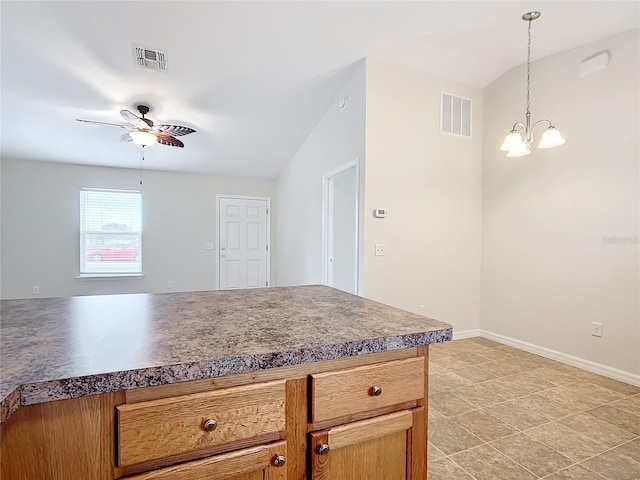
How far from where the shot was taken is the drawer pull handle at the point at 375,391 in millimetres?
917

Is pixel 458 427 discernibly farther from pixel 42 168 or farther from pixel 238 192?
pixel 42 168

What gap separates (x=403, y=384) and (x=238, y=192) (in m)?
5.91

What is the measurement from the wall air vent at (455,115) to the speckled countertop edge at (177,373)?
346cm

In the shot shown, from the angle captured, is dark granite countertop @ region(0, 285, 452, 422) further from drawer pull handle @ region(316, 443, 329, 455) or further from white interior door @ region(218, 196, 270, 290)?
white interior door @ region(218, 196, 270, 290)

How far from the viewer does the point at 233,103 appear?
3910 mm

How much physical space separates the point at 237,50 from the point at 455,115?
8.13ft

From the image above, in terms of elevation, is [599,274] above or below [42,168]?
below

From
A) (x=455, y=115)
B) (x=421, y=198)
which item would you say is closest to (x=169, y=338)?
(x=421, y=198)

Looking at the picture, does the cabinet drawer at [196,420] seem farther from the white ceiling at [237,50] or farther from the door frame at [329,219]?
the white ceiling at [237,50]

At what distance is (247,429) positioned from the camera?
781mm

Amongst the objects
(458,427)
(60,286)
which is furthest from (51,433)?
(60,286)

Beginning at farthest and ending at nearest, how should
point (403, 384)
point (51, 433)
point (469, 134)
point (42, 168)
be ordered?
point (42, 168) < point (469, 134) < point (403, 384) < point (51, 433)

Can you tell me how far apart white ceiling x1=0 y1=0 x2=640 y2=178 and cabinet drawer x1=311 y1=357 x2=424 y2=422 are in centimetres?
277

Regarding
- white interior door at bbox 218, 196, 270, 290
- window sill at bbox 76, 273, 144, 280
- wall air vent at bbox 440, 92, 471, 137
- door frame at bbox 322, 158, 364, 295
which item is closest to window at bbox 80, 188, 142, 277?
window sill at bbox 76, 273, 144, 280
